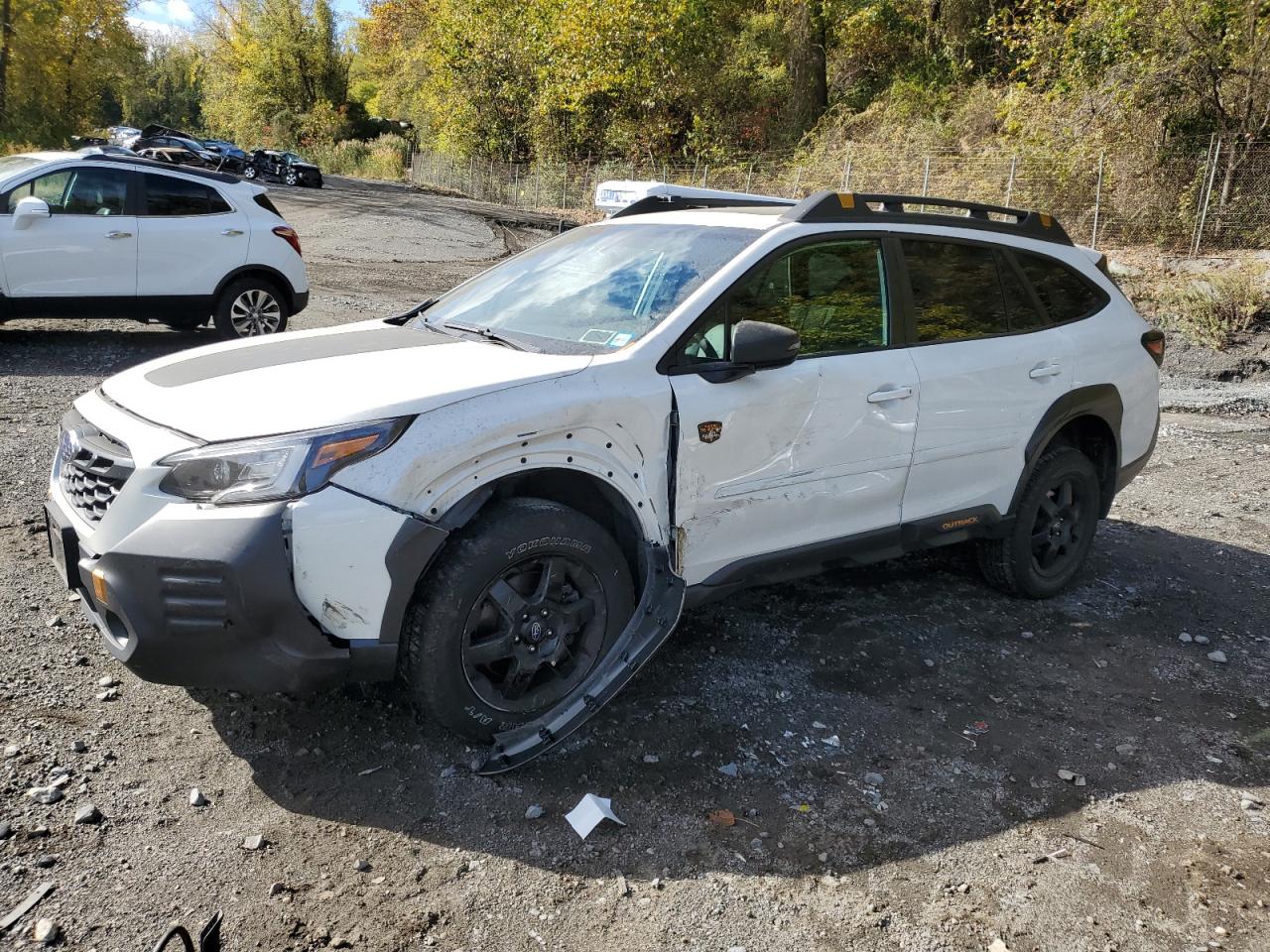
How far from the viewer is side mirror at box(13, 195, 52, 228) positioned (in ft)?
28.3

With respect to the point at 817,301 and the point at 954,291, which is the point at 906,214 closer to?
the point at 954,291

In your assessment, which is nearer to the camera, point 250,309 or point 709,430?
point 709,430

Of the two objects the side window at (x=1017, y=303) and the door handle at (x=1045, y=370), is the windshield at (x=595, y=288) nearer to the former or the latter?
the side window at (x=1017, y=303)

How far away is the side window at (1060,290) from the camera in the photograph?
4.92 meters

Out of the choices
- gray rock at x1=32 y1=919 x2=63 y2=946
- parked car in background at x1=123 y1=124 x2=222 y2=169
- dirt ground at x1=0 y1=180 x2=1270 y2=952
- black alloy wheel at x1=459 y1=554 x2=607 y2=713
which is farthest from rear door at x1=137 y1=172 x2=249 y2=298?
parked car in background at x1=123 y1=124 x2=222 y2=169

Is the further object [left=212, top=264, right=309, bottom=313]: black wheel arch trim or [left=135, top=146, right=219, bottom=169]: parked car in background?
[left=135, top=146, right=219, bottom=169]: parked car in background

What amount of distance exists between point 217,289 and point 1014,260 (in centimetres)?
758

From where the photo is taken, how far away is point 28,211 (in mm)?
8617

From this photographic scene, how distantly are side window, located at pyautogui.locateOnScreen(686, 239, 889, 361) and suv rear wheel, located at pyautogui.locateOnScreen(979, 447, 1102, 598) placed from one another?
4.25ft

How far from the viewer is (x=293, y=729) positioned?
3516mm

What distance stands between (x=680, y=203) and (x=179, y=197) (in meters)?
6.71

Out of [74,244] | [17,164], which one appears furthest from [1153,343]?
[17,164]

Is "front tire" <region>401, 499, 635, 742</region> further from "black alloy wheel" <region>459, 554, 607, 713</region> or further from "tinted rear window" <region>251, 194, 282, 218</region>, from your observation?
"tinted rear window" <region>251, 194, 282, 218</region>

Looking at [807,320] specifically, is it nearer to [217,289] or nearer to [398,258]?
[217,289]
